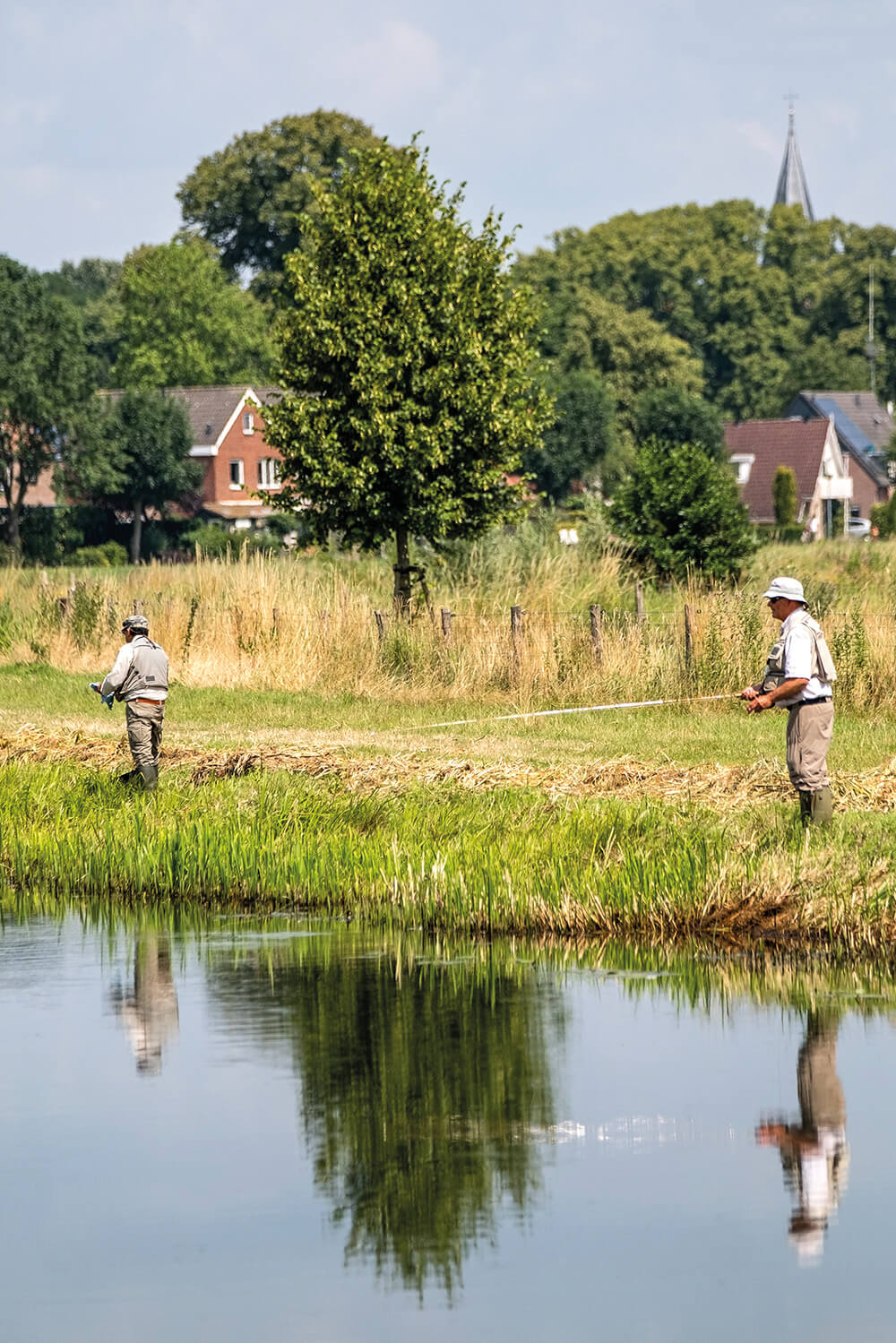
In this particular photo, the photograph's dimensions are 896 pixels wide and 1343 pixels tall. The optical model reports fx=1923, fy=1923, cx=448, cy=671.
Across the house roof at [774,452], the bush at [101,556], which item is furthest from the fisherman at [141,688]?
the house roof at [774,452]

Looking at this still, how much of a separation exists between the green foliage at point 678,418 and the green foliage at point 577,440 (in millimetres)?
3134

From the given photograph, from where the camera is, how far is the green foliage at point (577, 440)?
89688 millimetres

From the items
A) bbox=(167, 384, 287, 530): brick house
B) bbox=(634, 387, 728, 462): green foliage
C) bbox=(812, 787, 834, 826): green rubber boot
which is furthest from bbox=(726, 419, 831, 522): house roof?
bbox=(812, 787, 834, 826): green rubber boot

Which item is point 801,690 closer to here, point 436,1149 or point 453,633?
point 436,1149

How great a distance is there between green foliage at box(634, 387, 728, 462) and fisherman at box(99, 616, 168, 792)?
227 feet

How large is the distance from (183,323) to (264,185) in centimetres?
981

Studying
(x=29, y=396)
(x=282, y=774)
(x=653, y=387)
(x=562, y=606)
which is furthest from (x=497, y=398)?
(x=653, y=387)

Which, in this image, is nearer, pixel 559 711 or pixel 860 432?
pixel 559 711

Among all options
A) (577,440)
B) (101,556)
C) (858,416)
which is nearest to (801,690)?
(101,556)

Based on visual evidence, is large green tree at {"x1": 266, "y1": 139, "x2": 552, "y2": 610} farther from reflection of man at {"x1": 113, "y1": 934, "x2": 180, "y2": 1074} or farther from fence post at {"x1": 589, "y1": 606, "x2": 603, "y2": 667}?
reflection of man at {"x1": 113, "y1": 934, "x2": 180, "y2": 1074}

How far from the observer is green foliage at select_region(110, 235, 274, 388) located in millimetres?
98938

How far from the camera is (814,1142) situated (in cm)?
831

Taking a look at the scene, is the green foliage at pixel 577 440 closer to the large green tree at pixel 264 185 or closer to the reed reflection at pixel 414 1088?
the large green tree at pixel 264 185

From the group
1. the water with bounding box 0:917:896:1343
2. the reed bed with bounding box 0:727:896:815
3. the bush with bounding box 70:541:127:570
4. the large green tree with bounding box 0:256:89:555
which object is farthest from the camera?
the large green tree with bounding box 0:256:89:555
